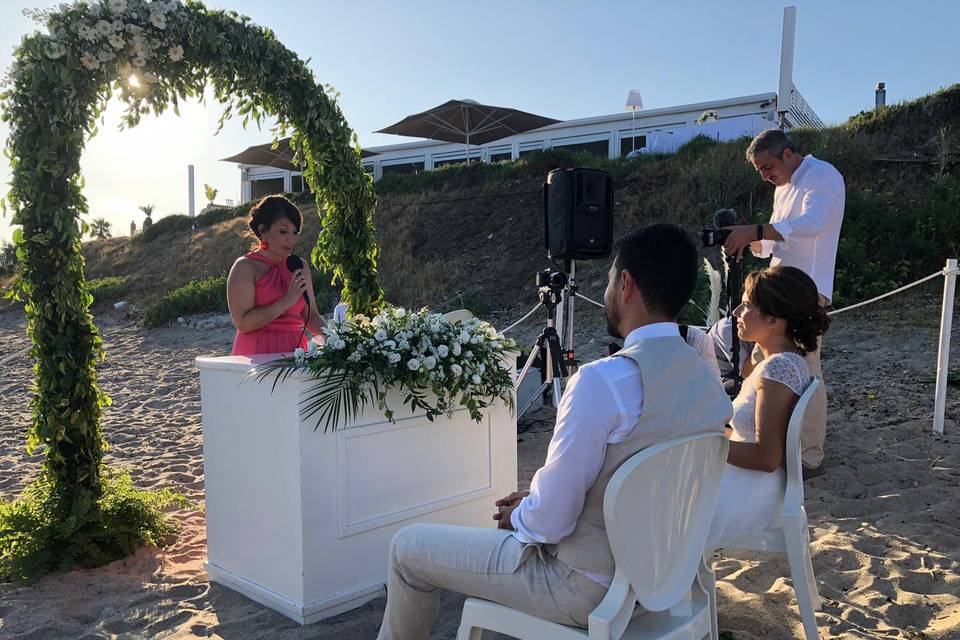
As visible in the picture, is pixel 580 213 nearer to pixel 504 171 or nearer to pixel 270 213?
pixel 270 213

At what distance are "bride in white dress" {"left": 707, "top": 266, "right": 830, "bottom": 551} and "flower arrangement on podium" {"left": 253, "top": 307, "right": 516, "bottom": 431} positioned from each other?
102cm

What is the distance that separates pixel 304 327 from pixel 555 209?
2069 millimetres

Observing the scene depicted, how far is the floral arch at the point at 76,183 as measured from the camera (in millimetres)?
2916

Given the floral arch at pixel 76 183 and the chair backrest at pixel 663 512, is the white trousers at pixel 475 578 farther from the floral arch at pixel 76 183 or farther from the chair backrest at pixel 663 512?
the floral arch at pixel 76 183

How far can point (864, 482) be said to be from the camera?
156 inches

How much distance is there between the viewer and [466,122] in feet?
48.5

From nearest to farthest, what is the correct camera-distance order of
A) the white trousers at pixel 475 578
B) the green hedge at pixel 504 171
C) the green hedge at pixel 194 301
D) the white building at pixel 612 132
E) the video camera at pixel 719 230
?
the white trousers at pixel 475 578
the video camera at pixel 719 230
the green hedge at pixel 504 171
the green hedge at pixel 194 301
the white building at pixel 612 132

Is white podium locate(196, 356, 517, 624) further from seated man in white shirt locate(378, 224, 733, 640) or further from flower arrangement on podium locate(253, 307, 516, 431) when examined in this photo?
seated man in white shirt locate(378, 224, 733, 640)

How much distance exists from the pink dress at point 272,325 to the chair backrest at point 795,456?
7.06ft

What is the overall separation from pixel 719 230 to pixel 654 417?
2.48 m

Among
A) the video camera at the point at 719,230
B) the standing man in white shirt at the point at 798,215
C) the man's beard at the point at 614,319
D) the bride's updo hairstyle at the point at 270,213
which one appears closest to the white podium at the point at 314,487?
the bride's updo hairstyle at the point at 270,213

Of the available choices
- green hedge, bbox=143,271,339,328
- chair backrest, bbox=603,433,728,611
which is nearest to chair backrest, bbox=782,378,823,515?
chair backrest, bbox=603,433,728,611

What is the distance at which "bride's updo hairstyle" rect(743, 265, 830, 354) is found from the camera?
2.44 m

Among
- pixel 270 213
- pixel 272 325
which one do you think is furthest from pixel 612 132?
pixel 272 325
